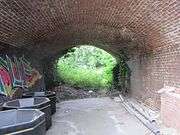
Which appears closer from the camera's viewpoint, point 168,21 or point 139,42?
point 168,21

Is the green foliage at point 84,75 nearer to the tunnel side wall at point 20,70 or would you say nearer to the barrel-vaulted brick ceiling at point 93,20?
the tunnel side wall at point 20,70

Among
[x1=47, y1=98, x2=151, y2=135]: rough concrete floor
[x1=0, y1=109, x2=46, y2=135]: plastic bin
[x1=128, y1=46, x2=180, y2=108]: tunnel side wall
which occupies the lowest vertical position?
[x1=47, y1=98, x2=151, y2=135]: rough concrete floor

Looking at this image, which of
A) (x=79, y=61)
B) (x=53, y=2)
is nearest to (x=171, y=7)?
(x=53, y=2)

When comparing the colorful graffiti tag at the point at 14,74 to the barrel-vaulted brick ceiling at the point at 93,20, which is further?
the colorful graffiti tag at the point at 14,74

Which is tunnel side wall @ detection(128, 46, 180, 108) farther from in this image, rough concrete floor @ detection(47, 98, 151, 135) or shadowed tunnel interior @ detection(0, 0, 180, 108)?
rough concrete floor @ detection(47, 98, 151, 135)

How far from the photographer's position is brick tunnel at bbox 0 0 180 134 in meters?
8.31

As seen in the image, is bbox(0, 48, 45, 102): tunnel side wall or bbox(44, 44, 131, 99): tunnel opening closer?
bbox(0, 48, 45, 102): tunnel side wall

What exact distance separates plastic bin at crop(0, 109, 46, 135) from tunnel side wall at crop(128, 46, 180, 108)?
382 centimetres

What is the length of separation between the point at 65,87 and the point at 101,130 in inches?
520

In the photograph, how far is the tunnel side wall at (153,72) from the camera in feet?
30.8

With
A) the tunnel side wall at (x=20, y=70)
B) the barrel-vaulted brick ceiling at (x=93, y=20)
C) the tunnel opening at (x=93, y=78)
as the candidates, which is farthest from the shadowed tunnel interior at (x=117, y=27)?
the tunnel opening at (x=93, y=78)

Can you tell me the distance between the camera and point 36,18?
386 inches

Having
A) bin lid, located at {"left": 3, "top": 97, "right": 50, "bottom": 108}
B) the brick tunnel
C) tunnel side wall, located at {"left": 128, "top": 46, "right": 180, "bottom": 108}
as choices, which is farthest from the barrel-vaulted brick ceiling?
bin lid, located at {"left": 3, "top": 97, "right": 50, "bottom": 108}

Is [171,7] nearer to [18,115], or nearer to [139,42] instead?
[18,115]
